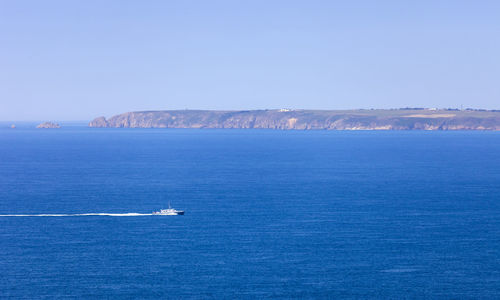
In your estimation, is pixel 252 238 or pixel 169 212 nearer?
pixel 252 238

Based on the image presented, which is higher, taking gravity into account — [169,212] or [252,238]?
[252,238]

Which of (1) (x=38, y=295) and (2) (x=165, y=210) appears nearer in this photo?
(1) (x=38, y=295)

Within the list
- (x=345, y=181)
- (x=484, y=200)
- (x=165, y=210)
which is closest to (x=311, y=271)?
(x=165, y=210)

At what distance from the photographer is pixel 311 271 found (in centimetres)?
7219

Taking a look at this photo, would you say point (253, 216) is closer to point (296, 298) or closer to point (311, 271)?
point (311, 271)

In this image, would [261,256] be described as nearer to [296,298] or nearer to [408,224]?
[296,298]

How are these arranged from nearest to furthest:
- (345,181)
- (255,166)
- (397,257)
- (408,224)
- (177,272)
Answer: (177,272) → (397,257) → (408,224) → (345,181) → (255,166)

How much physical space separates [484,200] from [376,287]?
5637cm

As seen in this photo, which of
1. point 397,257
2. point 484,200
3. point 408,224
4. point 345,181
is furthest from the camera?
point 345,181

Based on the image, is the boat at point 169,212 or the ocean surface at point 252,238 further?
the boat at point 169,212

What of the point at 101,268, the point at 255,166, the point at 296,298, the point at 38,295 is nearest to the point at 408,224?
the point at 296,298

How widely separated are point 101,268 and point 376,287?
29226 mm

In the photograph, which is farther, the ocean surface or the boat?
the boat

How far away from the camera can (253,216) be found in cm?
10069
